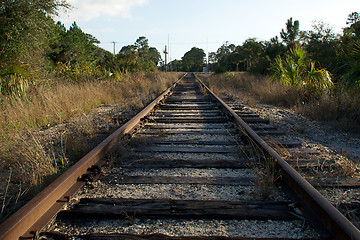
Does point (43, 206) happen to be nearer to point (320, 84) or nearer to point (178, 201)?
point (178, 201)

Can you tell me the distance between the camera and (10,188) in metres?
2.53

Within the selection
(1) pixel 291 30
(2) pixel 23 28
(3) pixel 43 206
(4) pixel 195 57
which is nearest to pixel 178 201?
(3) pixel 43 206

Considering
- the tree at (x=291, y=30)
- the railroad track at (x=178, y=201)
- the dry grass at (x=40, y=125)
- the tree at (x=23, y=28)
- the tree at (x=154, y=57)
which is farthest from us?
the tree at (x=154, y=57)

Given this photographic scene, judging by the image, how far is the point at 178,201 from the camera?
83.8 inches

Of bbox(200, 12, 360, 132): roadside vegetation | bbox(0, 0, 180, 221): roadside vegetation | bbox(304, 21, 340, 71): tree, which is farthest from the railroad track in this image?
bbox(304, 21, 340, 71): tree

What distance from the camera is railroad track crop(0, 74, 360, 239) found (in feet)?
5.76

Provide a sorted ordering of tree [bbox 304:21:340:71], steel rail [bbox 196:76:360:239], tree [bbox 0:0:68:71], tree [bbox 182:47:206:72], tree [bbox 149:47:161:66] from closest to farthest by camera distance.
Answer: steel rail [bbox 196:76:360:239] < tree [bbox 0:0:68:71] < tree [bbox 304:21:340:71] < tree [bbox 149:47:161:66] < tree [bbox 182:47:206:72]

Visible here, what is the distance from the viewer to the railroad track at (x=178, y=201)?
1755mm

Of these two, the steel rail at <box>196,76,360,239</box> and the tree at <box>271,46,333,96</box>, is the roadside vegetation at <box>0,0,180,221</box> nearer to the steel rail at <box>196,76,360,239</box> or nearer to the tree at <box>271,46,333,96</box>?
the steel rail at <box>196,76,360,239</box>

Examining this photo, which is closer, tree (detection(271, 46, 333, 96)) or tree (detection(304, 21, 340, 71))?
tree (detection(271, 46, 333, 96))

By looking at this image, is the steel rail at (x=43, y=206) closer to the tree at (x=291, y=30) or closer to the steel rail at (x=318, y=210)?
the steel rail at (x=318, y=210)

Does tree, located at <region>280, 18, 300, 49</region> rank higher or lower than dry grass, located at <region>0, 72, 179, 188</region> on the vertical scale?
higher

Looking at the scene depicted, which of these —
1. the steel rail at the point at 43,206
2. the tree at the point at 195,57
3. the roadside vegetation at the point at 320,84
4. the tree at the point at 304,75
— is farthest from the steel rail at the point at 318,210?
the tree at the point at 195,57

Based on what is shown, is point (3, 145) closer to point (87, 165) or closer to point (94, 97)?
point (87, 165)
